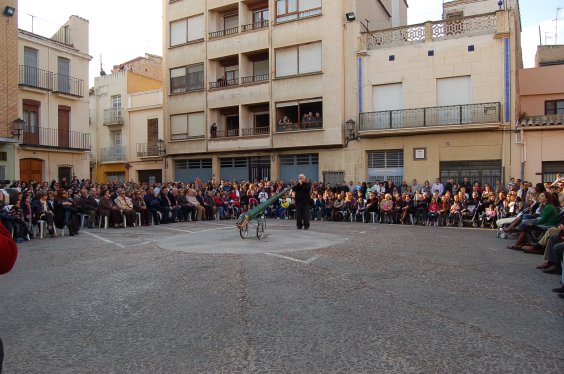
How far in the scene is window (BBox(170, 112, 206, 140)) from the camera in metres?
32.2

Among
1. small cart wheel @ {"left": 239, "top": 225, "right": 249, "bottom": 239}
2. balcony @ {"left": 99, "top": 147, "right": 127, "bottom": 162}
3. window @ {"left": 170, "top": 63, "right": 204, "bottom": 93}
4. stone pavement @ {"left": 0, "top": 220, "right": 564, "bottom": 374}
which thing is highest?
window @ {"left": 170, "top": 63, "right": 204, "bottom": 93}

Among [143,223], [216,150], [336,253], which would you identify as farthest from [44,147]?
[336,253]

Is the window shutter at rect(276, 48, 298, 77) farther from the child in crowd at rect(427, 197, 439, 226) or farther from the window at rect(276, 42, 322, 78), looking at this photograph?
the child in crowd at rect(427, 197, 439, 226)

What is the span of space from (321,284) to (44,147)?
998 inches

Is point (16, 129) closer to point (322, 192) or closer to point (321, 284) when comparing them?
point (322, 192)

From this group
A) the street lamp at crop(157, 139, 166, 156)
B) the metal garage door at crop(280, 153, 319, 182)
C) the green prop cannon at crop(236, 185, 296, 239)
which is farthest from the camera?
the street lamp at crop(157, 139, 166, 156)

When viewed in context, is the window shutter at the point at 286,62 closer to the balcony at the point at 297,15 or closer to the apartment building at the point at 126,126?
the balcony at the point at 297,15

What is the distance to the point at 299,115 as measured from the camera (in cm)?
2836

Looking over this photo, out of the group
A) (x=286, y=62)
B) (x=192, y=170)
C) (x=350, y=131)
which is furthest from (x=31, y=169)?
(x=350, y=131)

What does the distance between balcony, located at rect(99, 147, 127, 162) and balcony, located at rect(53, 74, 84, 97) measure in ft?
29.0

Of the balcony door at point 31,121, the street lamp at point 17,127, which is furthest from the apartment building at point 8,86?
the balcony door at point 31,121

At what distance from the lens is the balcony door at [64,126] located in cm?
2956

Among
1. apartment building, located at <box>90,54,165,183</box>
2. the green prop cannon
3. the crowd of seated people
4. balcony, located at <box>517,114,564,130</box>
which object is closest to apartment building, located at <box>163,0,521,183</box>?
balcony, located at <box>517,114,564,130</box>

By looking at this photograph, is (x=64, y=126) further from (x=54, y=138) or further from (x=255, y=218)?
(x=255, y=218)
